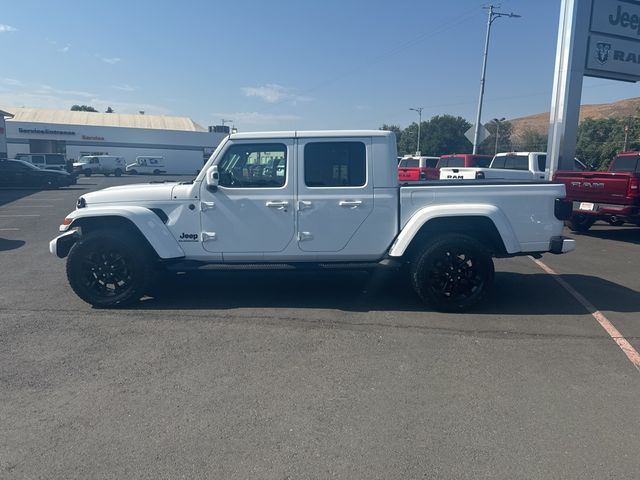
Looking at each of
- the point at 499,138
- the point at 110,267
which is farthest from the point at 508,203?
the point at 499,138

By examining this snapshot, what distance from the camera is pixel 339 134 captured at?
5.88 meters

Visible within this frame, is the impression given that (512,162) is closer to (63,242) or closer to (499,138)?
(63,242)

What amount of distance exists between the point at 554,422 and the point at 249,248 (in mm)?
3630

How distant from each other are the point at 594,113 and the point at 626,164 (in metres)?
126

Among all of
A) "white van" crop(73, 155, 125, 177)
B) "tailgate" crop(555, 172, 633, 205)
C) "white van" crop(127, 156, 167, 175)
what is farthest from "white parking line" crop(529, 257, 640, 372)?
"white van" crop(127, 156, 167, 175)

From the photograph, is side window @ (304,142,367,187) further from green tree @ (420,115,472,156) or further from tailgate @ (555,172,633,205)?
green tree @ (420,115,472,156)

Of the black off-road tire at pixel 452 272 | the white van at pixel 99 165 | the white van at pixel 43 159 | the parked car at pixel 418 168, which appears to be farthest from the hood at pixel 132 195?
the white van at pixel 99 165

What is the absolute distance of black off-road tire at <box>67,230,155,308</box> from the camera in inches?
228

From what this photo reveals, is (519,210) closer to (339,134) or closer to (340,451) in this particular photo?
(339,134)

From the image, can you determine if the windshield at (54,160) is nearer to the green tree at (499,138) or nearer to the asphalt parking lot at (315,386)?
the asphalt parking lot at (315,386)

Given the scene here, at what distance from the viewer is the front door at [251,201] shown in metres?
5.82

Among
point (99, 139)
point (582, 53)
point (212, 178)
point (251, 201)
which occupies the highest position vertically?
point (582, 53)

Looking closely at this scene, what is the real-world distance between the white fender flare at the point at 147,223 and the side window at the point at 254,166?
871mm

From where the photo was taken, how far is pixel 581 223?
41.4 ft
